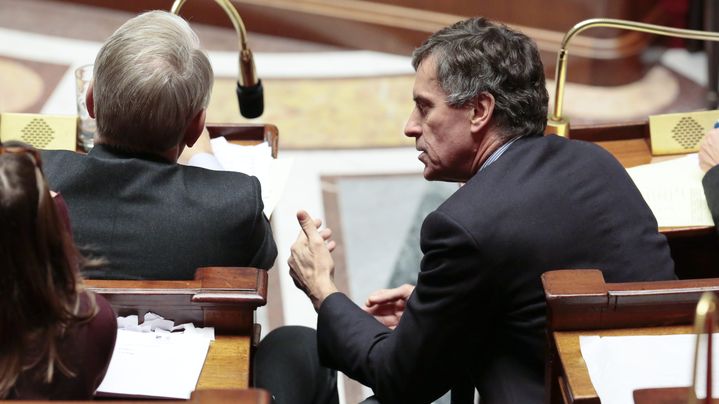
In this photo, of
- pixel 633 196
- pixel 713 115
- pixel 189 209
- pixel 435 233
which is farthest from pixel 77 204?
pixel 713 115

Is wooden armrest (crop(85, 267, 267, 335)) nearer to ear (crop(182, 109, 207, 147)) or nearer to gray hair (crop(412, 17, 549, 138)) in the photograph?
ear (crop(182, 109, 207, 147))

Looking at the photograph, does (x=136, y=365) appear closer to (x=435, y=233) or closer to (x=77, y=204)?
(x=77, y=204)

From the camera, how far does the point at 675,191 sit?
261 centimetres

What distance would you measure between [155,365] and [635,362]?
83cm

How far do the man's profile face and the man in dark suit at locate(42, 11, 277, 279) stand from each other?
0.42 meters

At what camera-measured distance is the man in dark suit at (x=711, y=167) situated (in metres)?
2.49

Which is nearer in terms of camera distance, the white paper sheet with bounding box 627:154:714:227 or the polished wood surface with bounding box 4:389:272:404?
the polished wood surface with bounding box 4:389:272:404

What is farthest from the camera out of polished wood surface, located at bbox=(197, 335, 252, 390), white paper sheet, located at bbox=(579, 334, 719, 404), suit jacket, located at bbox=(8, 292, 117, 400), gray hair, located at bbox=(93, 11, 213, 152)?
gray hair, located at bbox=(93, 11, 213, 152)

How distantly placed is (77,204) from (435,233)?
700mm

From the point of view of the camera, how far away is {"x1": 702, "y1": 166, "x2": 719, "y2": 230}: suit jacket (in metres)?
2.48

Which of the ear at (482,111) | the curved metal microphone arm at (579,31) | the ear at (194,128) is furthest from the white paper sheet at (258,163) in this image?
the curved metal microphone arm at (579,31)

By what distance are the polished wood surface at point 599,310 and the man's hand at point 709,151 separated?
2.57 feet

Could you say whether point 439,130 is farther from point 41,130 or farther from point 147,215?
point 41,130

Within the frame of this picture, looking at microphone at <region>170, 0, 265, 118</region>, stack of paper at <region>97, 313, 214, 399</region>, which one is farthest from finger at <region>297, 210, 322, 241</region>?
microphone at <region>170, 0, 265, 118</region>
